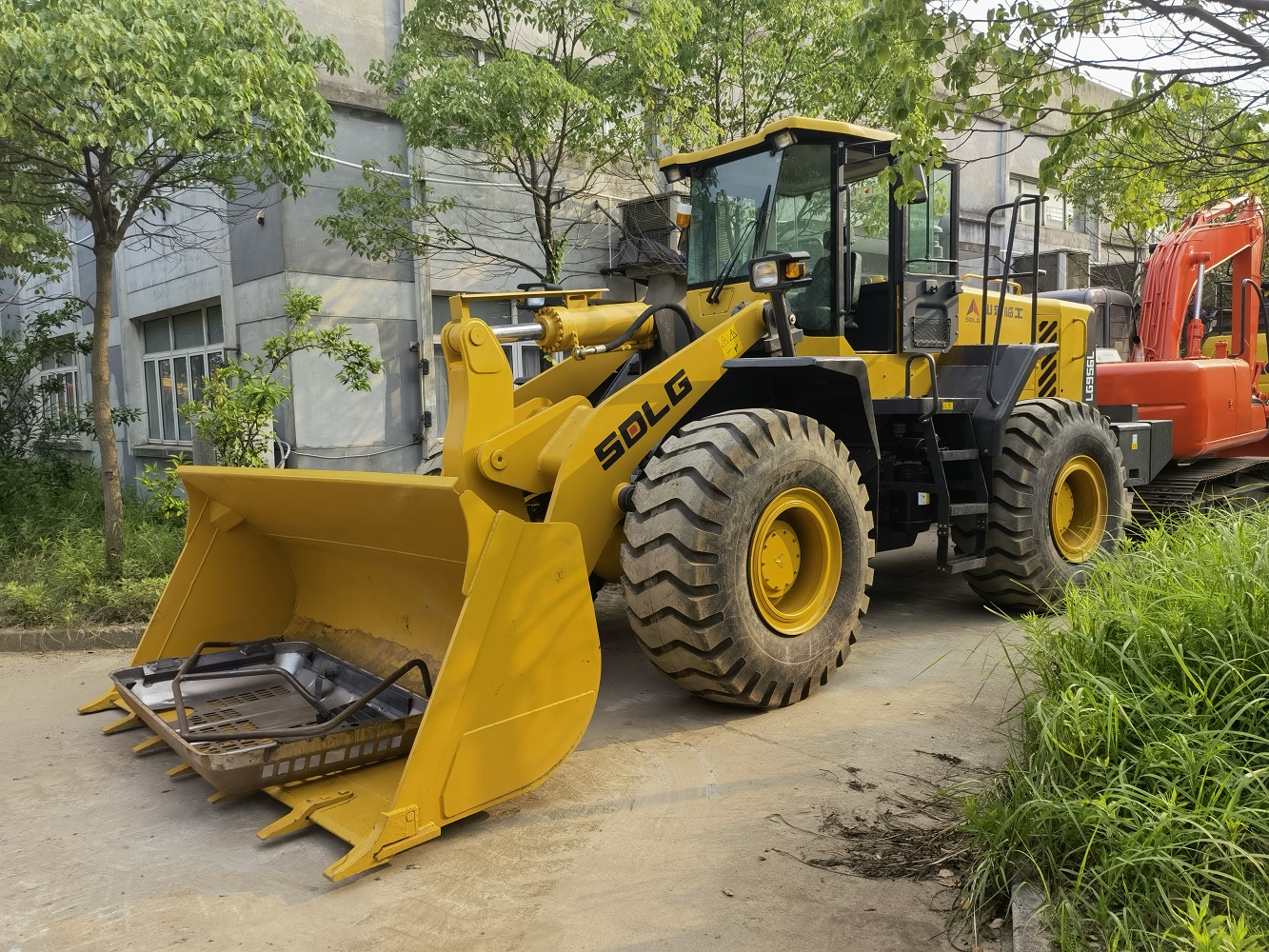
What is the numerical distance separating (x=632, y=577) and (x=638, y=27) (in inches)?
249

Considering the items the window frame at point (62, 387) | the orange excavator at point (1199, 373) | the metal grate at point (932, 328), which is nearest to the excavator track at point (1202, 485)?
the orange excavator at point (1199, 373)

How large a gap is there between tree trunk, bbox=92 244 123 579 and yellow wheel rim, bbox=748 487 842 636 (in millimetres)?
5158

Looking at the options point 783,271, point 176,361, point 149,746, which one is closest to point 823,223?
point 783,271

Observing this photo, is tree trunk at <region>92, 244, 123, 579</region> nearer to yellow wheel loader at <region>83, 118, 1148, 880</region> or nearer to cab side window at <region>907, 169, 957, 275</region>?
yellow wheel loader at <region>83, 118, 1148, 880</region>

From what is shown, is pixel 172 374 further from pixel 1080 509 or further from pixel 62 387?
pixel 1080 509

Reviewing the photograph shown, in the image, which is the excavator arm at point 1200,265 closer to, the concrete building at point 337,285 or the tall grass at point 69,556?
the concrete building at point 337,285

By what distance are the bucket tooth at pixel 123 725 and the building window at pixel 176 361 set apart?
8673mm

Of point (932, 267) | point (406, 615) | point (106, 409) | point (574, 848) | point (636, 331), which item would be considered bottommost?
point (574, 848)

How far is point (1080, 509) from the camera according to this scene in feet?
22.0

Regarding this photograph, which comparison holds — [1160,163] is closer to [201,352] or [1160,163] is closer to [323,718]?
[323,718]

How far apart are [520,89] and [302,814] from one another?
21.8 feet

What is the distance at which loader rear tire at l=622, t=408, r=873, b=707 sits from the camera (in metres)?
4.14

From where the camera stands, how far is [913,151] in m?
4.23

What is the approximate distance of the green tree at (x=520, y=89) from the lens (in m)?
8.44
